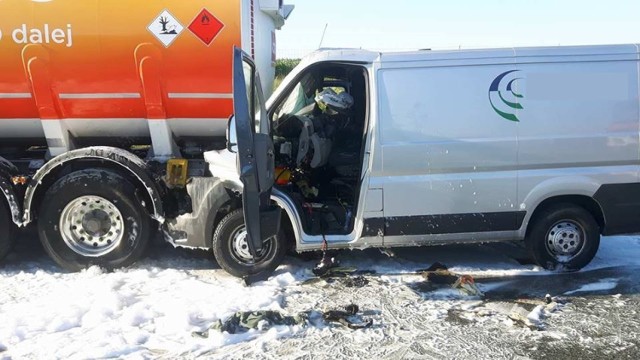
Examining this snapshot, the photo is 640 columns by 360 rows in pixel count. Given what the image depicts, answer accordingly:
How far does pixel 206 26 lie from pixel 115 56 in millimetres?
920

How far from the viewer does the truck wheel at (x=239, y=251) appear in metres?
5.39

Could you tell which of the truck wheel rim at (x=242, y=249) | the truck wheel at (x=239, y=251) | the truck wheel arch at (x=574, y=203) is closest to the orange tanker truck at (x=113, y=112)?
the truck wheel at (x=239, y=251)

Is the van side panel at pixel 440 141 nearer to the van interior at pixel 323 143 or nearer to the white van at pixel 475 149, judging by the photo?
the white van at pixel 475 149

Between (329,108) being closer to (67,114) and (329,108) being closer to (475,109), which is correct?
(475,109)

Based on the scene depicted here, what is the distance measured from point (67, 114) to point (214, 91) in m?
1.48

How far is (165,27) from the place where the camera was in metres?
5.34

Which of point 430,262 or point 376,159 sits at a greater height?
point 376,159

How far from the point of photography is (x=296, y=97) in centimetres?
579

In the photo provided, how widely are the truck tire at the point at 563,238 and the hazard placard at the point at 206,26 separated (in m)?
3.66

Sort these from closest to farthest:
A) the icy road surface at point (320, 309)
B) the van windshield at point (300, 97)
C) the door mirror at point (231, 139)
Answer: the icy road surface at point (320, 309), the door mirror at point (231, 139), the van windshield at point (300, 97)

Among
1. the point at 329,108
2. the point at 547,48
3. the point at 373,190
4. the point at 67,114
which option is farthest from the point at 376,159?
the point at 67,114

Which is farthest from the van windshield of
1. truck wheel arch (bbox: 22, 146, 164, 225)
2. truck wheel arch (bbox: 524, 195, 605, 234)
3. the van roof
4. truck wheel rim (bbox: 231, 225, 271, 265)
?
truck wheel arch (bbox: 524, 195, 605, 234)

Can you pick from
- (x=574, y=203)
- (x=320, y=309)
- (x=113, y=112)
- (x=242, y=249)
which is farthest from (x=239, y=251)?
(x=574, y=203)

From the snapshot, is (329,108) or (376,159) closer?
(376,159)
